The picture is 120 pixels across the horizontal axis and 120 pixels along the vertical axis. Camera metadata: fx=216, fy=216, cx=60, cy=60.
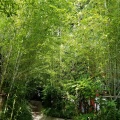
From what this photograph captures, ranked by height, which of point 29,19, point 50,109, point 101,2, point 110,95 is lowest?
point 50,109

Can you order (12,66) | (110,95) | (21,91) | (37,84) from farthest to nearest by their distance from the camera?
(37,84) → (21,91) → (12,66) → (110,95)

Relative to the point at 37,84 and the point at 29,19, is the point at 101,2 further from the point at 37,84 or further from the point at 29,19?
the point at 37,84

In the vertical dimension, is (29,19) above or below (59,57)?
above

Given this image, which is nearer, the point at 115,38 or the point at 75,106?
the point at 115,38

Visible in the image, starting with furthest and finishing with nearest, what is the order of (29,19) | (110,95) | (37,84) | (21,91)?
(37,84) → (21,91) → (110,95) → (29,19)

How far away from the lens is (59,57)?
7.59 m

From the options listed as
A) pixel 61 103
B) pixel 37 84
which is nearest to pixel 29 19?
pixel 61 103

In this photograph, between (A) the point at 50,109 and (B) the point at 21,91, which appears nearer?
(B) the point at 21,91

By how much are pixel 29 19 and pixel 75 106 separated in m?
2.78

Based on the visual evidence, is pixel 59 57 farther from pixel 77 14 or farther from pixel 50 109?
pixel 50 109

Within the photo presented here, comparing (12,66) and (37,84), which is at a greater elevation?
(12,66)

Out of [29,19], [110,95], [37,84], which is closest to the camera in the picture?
[29,19]

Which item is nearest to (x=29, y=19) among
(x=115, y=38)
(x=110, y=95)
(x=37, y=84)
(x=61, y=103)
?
(x=115, y=38)

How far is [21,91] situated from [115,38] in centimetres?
324
